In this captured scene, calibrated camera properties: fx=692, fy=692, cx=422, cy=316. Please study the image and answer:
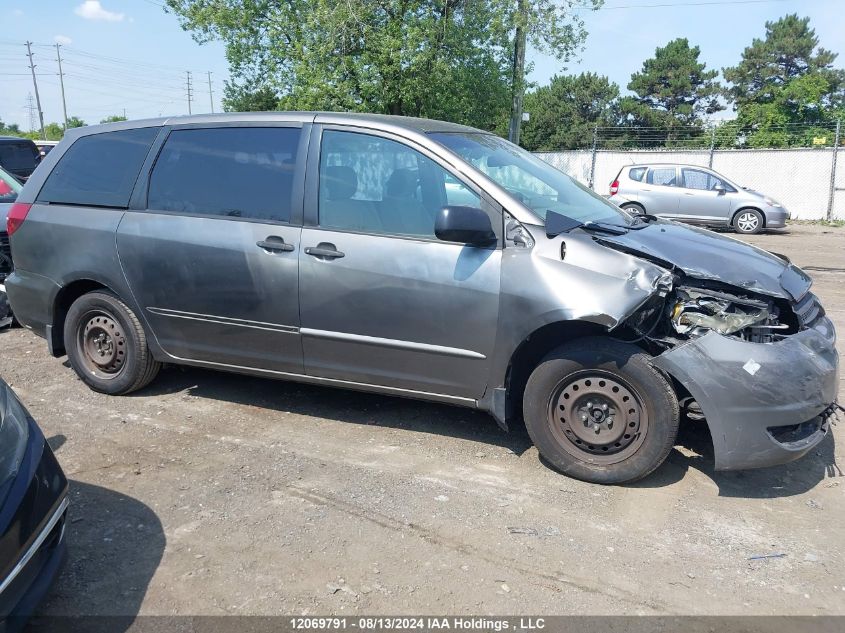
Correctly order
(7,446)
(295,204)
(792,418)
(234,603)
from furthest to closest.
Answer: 1. (295,204)
2. (792,418)
3. (234,603)
4. (7,446)

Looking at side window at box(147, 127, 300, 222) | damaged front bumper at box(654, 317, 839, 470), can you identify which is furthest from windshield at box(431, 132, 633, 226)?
damaged front bumper at box(654, 317, 839, 470)

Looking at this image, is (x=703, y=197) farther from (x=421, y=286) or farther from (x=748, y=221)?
(x=421, y=286)

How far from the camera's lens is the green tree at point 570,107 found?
5806cm

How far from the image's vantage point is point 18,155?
1588 centimetres

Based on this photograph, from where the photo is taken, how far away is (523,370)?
12.9ft

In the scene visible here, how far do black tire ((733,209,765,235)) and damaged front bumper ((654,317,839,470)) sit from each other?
48.7 feet

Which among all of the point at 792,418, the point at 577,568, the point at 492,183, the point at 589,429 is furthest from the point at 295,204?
the point at 792,418

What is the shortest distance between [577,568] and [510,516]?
19.2 inches

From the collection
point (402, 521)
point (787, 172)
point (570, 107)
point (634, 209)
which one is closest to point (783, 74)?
point (570, 107)

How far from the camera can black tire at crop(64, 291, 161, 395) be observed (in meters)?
4.73

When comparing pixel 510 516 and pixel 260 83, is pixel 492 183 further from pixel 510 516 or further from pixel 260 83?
pixel 260 83

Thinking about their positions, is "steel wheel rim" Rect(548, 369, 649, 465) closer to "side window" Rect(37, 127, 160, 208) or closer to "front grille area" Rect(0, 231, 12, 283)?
"side window" Rect(37, 127, 160, 208)

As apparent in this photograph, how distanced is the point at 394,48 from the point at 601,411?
15.3 m

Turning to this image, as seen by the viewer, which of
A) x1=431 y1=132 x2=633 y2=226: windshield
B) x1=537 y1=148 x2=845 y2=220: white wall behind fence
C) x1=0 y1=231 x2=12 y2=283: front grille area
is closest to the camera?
x1=431 y1=132 x2=633 y2=226: windshield
